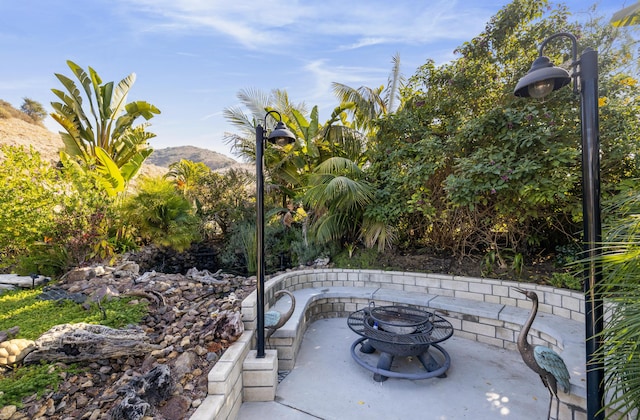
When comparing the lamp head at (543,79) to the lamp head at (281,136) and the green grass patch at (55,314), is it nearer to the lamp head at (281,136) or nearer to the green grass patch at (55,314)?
the lamp head at (281,136)

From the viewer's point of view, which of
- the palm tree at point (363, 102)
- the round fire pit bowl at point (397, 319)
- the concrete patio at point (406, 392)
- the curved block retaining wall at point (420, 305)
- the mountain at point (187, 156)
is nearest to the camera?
the curved block retaining wall at point (420, 305)

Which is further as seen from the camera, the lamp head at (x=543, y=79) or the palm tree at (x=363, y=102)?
the palm tree at (x=363, y=102)

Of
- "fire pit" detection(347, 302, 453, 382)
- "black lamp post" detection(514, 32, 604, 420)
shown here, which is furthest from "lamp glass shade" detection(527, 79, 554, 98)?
"fire pit" detection(347, 302, 453, 382)

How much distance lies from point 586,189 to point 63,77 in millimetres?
10245

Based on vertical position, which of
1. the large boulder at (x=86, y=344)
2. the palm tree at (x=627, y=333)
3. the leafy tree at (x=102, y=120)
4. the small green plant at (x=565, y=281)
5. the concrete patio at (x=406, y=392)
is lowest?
the concrete patio at (x=406, y=392)

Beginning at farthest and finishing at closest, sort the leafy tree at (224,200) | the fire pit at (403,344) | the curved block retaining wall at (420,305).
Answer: the leafy tree at (224,200), the fire pit at (403,344), the curved block retaining wall at (420,305)

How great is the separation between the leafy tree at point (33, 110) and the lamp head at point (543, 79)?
26498 mm

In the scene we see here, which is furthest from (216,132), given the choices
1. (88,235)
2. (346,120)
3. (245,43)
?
(88,235)

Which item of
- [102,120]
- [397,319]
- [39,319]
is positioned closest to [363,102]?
[397,319]

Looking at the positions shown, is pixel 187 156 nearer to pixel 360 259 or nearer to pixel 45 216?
pixel 45 216

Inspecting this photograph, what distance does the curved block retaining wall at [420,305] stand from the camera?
6.86 feet

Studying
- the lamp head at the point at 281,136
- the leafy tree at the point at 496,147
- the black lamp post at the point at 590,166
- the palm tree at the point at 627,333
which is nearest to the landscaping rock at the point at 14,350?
the lamp head at the point at 281,136

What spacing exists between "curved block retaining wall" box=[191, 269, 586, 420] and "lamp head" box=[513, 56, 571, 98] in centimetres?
200

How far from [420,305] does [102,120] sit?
29.8 feet
